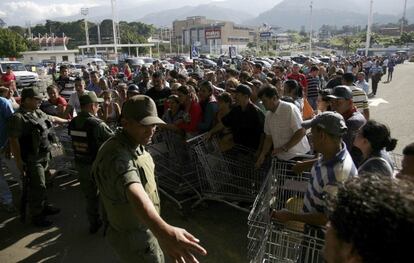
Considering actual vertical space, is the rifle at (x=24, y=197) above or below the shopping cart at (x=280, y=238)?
below

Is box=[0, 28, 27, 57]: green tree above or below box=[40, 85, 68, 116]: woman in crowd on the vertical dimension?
above

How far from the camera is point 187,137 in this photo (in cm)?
559

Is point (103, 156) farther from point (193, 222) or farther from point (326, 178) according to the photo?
point (193, 222)

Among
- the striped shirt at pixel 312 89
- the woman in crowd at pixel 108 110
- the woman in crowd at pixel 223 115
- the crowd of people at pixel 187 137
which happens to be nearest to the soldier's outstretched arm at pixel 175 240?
the crowd of people at pixel 187 137

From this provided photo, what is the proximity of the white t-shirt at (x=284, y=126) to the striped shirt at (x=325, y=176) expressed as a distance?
178cm

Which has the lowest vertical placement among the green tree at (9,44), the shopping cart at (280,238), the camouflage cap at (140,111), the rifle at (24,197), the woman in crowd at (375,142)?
the rifle at (24,197)

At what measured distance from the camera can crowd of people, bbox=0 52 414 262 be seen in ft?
6.20

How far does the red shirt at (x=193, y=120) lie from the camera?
5699mm

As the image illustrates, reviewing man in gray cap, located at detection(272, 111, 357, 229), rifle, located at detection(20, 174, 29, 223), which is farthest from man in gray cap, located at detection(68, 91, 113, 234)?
man in gray cap, located at detection(272, 111, 357, 229)

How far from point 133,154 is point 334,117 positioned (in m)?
1.53

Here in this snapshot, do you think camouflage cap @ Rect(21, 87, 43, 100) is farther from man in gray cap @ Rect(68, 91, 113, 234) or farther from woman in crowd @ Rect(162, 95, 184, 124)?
woman in crowd @ Rect(162, 95, 184, 124)

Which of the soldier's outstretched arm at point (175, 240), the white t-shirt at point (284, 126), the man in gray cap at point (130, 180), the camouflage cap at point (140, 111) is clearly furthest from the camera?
the white t-shirt at point (284, 126)

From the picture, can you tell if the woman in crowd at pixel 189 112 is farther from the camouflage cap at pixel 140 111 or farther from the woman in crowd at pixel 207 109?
the camouflage cap at pixel 140 111

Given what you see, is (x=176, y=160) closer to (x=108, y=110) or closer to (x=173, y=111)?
(x=173, y=111)
